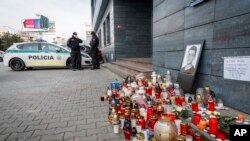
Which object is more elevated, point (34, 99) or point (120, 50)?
point (120, 50)

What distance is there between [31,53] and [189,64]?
10296mm

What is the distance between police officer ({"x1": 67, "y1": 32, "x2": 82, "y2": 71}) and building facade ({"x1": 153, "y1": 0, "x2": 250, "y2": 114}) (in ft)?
21.8

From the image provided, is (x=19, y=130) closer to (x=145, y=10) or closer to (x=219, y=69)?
(x=219, y=69)

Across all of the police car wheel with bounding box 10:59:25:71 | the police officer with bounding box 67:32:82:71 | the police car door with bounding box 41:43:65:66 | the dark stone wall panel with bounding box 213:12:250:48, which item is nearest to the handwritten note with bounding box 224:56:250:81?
the dark stone wall panel with bounding box 213:12:250:48

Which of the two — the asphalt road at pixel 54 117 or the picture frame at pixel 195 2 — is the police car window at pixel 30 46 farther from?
the picture frame at pixel 195 2

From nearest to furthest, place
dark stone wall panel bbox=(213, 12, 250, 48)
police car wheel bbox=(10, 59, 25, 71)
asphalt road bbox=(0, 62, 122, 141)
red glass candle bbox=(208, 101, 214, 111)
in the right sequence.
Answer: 1. dark stone wall panel bbox=(213, 12, 250, 48)
2. asphalt road bbox=(0, 62, 122, 141)
3. red glass candle bbox=(208, 101, 214, 111)
4. police car wheel bbox=(10, 59, 25, 71)

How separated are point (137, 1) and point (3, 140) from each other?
409 inches

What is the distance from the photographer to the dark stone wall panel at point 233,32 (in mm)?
2621

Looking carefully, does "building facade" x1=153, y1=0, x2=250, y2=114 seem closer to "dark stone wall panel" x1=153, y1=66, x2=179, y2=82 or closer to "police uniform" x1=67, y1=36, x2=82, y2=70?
"dark stone wall panel" x1=153, y1=66, x2=179, y2=82

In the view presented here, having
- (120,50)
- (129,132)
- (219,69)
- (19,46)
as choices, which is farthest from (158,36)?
(19,46)

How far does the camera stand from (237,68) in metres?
2.76

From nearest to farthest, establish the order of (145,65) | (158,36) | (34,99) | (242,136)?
(242,136)
(34,99)
(158,36)
(145,65)

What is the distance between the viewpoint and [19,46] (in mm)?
11398

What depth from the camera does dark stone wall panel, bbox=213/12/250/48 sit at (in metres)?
2.62
